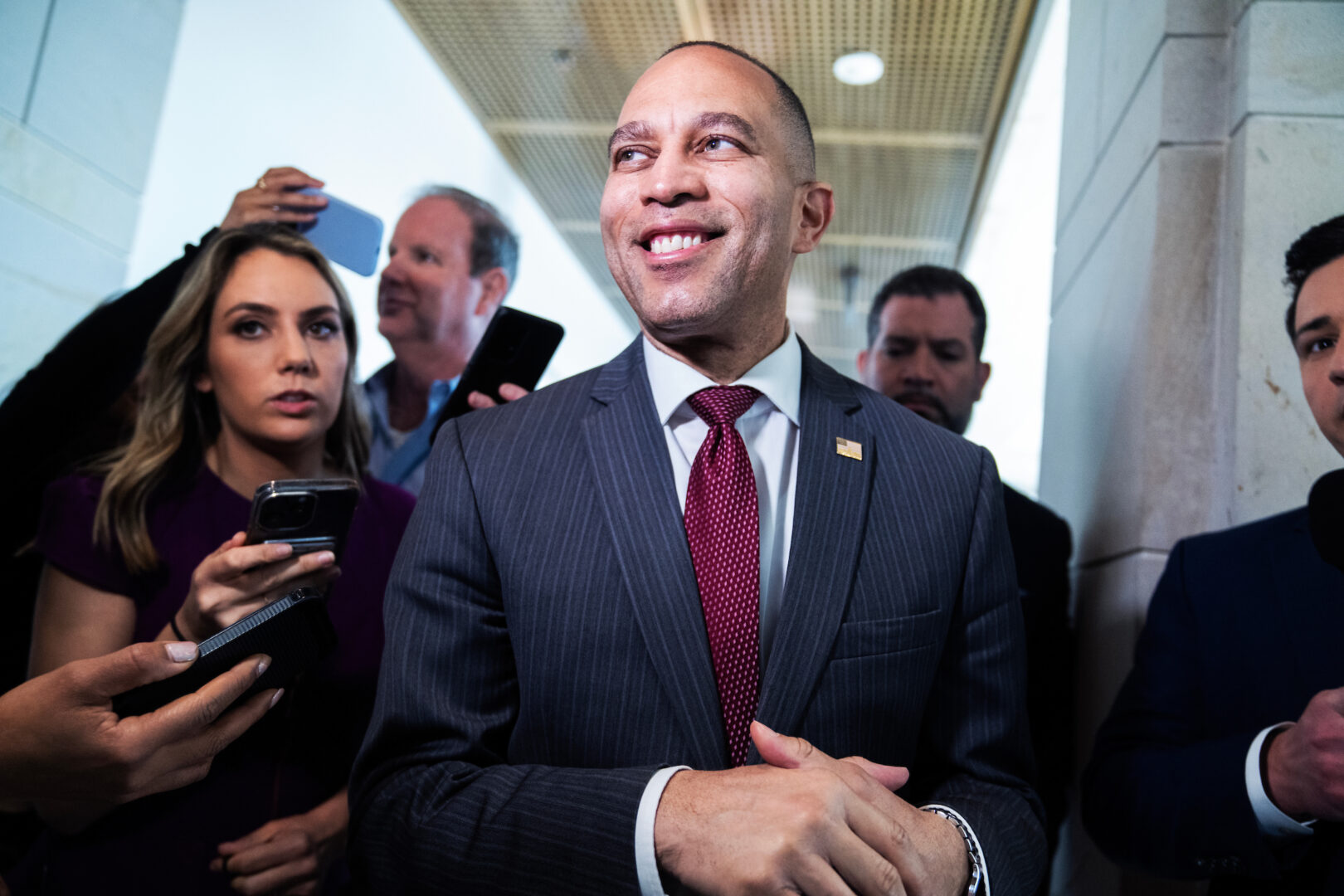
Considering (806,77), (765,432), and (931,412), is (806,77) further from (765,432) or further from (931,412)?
(765,432)

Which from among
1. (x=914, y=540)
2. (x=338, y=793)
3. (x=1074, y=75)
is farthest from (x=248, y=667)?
(x=1074, y=75)

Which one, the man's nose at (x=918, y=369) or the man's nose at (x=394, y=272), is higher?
the man's nose at (x=394, y=272)

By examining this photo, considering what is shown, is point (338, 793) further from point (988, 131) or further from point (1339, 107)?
point (988, 131)

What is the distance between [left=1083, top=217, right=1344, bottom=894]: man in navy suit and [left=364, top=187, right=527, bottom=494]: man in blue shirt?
2.00 m

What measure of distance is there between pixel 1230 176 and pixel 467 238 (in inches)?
83.1

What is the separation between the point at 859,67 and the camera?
4.38 m

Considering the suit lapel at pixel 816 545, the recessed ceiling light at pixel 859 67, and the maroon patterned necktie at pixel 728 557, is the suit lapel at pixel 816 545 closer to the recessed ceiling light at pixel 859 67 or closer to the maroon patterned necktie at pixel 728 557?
the maroon patterned necktie at pixel 728 557

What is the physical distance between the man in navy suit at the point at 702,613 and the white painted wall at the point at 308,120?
147 cm

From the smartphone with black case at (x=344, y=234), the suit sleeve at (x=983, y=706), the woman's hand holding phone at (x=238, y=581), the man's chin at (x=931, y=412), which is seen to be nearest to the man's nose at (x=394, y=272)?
the smartphone with black case at (x=344, y=234)

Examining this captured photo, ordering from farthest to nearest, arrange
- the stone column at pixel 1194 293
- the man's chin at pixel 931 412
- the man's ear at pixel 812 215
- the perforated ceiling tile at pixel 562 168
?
1. the perforated ceiling tile at pixel 562 168
2. the man's chin at pixel 931 412
3. the stone column at pixel 1194 293
4. the man's ear at pixel 812 215

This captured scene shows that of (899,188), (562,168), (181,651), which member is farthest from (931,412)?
(562,168)

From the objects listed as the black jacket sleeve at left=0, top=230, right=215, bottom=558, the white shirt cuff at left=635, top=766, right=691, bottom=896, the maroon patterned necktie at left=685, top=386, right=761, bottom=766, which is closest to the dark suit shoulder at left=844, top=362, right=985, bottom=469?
the maroon patterned necktie at left=685, top=386, right=761, bottom=766

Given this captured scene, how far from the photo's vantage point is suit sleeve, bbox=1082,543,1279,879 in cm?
145

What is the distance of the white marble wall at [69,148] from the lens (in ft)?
7.16
